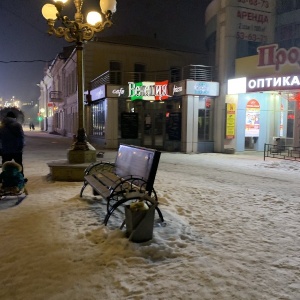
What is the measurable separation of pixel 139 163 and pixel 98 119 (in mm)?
17844

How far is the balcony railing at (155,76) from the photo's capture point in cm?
1850

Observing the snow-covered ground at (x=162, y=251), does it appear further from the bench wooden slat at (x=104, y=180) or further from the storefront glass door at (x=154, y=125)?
the storefront glass door at (x=154, y=125)

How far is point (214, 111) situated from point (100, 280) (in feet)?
52.7

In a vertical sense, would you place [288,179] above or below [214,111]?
below

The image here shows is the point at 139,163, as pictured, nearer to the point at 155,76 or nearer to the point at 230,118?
the point at 230,118

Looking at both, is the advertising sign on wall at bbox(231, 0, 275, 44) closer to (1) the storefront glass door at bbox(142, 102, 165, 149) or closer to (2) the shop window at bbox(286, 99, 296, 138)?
(2) the shop window at bbox(286, 99, 296, 138)

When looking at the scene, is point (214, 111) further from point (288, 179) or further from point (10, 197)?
point (10, 197)

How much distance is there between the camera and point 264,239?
15.9 feet

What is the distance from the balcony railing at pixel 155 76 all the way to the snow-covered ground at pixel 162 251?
11.9m

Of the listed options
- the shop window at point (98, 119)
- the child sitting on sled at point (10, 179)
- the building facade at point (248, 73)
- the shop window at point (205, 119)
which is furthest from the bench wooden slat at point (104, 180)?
the shop window at point (98, 119)

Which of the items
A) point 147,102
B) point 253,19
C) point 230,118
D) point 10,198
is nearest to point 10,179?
point 10,198

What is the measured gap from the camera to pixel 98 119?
2348 centimetres

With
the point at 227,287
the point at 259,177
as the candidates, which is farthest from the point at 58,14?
the point at 227,287

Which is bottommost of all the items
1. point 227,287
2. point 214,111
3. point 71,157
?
point 227,287
